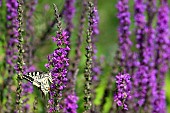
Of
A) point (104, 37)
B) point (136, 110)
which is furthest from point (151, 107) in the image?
point (104, 37)

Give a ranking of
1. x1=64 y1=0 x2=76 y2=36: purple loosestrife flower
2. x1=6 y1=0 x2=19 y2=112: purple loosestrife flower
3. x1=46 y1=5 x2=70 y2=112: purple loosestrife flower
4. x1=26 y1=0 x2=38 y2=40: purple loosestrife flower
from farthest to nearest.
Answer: x1=64 y1=0 x2=76 y2=36: purple loosestrife flower, x1=26 y1=0 x2=38 y2=40: purple loosestrife flower, x1=6 y1=0 x2=19 y2=112: purple loosestrife flower, x1=46 y1=5 x2=70 y2=112: purple loosestrife flower

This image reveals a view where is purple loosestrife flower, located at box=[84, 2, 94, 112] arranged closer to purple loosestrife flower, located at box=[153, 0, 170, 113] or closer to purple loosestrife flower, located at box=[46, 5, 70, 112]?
purple loosestrife flower, located at box=[46, 5, 70, 112]

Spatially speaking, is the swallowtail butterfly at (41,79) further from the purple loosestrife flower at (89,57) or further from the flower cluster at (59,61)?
the purple loosestrife flower at (89,57)

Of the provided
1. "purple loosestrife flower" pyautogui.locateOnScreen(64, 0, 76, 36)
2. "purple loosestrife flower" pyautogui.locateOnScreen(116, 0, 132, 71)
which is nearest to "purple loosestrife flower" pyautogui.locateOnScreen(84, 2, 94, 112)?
"purple loosestrife flower" pyautogui.locateOnScreen(116, 0, 132, 71)

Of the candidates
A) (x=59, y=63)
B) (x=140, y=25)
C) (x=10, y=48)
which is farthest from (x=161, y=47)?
(x=59, y=63)

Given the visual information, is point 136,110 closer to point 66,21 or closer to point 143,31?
point 143,31
